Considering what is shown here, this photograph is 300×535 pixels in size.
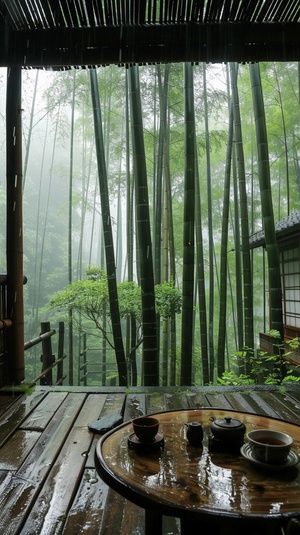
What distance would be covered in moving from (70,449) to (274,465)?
121 cm

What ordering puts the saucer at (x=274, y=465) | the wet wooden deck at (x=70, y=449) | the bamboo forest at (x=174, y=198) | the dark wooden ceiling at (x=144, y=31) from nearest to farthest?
1. the saucer at (x=274, y=465)
2. the wet wooden deck at (x=70, y=449)
3. the dark wooden ceiling at (x=144, y=31)
4. the bamboo forest at (x=174, y=198)

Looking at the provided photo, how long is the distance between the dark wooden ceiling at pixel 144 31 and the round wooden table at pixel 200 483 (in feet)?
8.24

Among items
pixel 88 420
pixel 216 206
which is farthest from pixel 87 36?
pixel 216 206

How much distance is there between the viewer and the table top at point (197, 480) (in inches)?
30.2

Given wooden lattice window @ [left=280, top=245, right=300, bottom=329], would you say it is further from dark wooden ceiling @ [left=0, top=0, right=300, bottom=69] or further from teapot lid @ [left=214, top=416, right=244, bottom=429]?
teapot lid @ [left=214, top=416, right=244, bottom=429]

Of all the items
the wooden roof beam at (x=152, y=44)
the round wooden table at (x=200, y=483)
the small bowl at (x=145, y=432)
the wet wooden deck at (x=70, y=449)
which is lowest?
the wet wooden deck at (x=70, y=449)

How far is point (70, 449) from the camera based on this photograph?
5.85 ft

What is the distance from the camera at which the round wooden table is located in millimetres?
748

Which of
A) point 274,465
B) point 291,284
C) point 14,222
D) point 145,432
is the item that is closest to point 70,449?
point 145,432

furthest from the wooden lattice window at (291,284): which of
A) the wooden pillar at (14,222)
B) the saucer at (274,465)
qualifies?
the saucer at (274,465)

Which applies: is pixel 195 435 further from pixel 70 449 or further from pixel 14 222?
→ pixel 14 222

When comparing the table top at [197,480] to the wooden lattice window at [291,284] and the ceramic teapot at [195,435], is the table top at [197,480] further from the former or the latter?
the wooden lattice window at [291,284]

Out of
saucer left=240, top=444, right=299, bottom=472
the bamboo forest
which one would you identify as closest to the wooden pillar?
the bamboo forest

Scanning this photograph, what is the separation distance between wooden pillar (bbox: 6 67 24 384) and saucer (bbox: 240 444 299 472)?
2379 mm
